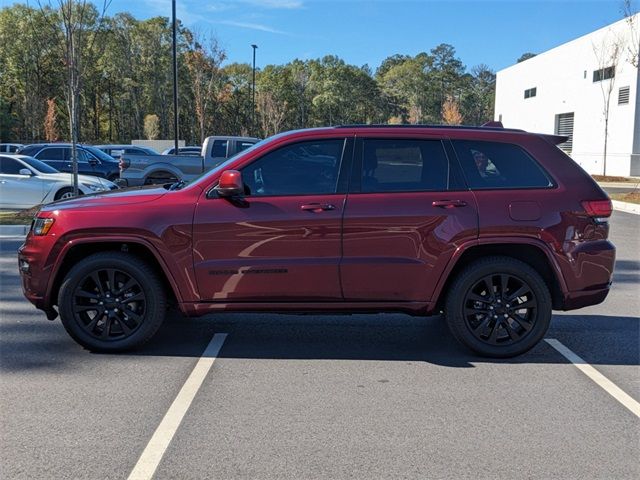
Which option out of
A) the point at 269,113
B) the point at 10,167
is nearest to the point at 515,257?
the point at 10,167

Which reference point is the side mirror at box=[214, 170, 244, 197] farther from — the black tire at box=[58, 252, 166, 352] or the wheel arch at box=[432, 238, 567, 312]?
the wheel arch at box=[432, 238, 567, 312]

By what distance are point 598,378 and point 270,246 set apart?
2.71 m

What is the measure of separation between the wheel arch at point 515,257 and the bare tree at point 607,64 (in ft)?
102

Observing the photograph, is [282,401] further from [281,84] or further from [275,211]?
[281,84]

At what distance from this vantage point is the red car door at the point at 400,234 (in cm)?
476

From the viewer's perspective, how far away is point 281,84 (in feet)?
240

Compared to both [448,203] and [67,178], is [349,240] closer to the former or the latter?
[448,203]

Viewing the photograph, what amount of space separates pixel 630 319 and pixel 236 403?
14.5 ft

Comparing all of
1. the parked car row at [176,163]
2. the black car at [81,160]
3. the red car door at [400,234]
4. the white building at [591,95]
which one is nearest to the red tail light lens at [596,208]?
the red car door at [400,234]

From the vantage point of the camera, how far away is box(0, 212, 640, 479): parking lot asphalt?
328 centimetres

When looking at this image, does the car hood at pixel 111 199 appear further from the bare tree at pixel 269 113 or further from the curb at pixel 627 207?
the bare tree at pixel 269 113

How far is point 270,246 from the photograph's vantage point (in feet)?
15.6

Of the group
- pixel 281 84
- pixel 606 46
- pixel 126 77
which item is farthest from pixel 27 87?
pixel 606 46

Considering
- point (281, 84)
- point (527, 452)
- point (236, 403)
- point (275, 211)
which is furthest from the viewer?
point (281, 84)
